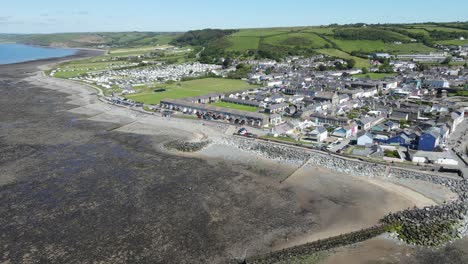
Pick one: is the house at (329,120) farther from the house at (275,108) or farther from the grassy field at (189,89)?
the grassy field at (189,89)

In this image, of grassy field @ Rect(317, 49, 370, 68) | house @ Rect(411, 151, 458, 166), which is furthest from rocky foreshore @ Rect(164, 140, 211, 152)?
grassy field @ Rect(317, 49, 370, 68)

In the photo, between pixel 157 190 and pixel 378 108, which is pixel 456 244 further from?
pixel 378 108

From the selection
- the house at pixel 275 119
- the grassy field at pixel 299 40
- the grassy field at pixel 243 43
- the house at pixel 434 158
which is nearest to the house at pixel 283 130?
the house at pixel 275 119

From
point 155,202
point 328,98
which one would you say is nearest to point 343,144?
point 155,202

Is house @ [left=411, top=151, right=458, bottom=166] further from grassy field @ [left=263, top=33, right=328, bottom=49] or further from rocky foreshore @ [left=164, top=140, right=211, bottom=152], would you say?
grassy field @ [left=263, top=33, right=328, bottom=49]

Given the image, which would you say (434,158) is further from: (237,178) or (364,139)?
(237,178)

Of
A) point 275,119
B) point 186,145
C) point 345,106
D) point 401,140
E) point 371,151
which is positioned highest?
point 345,106

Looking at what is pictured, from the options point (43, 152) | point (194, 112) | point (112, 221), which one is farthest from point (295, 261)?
point (194, 112)
